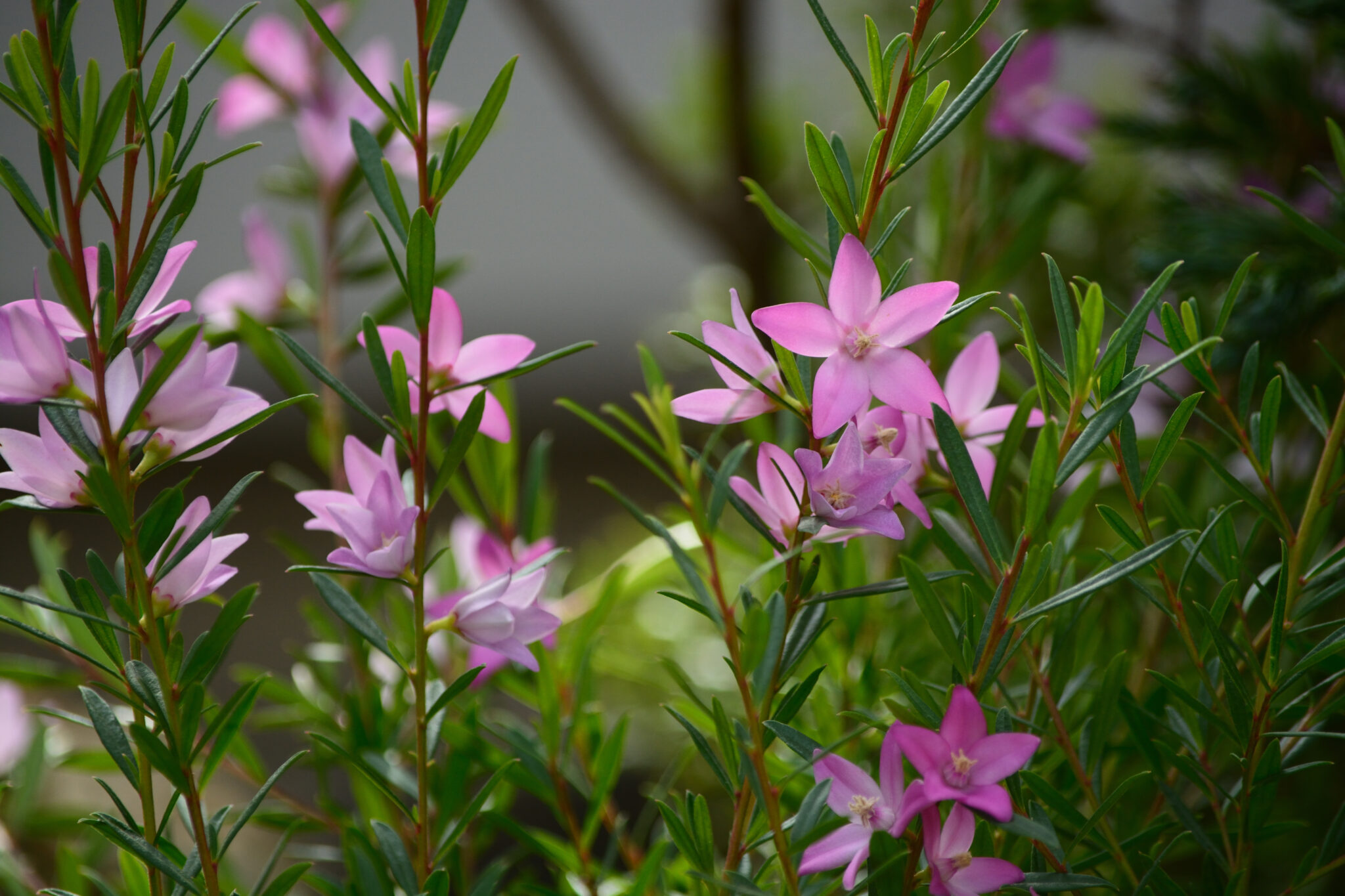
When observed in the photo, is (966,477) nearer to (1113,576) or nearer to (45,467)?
(1113,576)

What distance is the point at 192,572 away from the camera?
0.71 ft

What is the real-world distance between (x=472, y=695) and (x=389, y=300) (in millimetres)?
218

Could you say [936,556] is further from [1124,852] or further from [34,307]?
[34,307]

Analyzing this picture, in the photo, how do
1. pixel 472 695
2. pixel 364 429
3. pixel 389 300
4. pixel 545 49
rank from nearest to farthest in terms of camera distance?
pixel 472 695, pixel 389 300, pixel 545 49, pixel 364 429

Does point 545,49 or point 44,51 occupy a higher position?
point 545,49

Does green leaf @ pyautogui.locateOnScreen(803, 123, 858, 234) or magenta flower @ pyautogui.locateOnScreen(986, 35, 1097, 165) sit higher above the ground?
magenta flower @ pyautogui.locateOnScreen(986, 35, 1097, 165)

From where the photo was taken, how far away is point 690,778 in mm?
794

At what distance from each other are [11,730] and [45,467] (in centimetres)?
35

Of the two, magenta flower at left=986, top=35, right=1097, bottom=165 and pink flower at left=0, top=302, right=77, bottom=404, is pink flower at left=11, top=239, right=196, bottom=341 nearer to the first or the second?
pink flower at left=0, top=302, right=77, bottom=404

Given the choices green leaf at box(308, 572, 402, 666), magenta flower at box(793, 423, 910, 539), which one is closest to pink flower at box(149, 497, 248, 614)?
green leaf at box(308, 572, 402, 666)

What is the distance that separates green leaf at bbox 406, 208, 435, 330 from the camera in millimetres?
196

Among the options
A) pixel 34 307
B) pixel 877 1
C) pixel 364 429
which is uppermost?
pixel 877 1

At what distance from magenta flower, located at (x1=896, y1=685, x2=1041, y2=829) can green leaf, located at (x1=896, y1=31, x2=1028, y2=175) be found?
0.39 ft

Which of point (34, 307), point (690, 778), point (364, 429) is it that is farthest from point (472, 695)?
point (364, 429)
